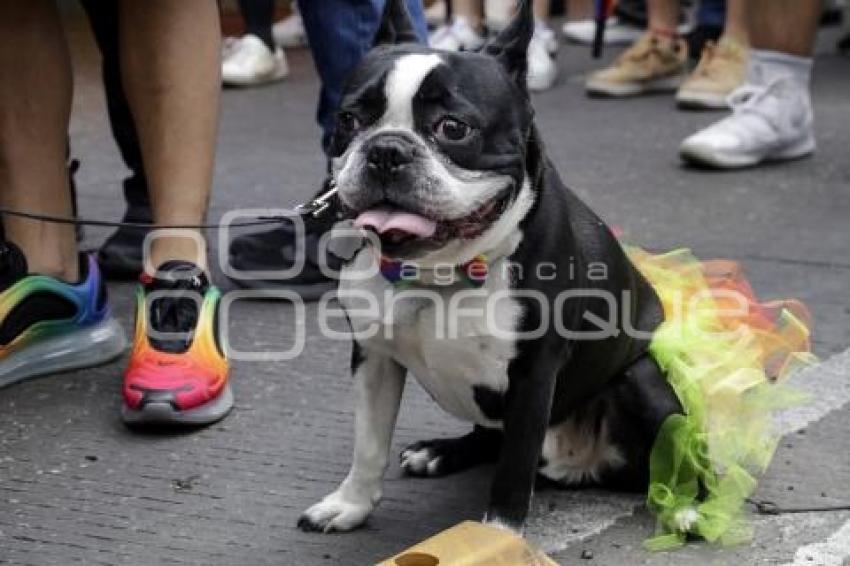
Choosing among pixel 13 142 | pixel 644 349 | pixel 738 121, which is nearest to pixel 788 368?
pixel 644 349

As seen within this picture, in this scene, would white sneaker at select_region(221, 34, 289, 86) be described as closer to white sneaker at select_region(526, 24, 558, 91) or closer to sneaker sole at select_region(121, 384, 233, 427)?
white sneaker at select_region(526, 24, 558, 91)

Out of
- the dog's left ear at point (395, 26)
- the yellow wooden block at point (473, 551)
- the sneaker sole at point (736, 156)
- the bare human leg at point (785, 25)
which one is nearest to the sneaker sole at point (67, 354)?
the dog's left ear at point (395, 26)

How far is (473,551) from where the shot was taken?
2049mm

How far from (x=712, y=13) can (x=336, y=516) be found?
4.92 meters

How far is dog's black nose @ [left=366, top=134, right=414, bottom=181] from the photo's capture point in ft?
6.55

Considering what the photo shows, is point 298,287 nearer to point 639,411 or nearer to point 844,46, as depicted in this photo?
point 639,411

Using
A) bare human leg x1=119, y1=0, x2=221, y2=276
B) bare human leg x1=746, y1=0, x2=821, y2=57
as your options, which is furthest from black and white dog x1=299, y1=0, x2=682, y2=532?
bare human leg x1=746, y1=0, x2=821, y2=57

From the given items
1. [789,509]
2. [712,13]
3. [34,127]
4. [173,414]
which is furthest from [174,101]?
[712,13]

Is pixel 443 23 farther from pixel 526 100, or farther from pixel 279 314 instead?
pixel 526 100

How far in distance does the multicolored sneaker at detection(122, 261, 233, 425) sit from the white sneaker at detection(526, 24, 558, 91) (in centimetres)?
326

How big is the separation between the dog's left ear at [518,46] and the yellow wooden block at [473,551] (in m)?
0.65

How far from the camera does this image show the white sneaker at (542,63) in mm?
6199

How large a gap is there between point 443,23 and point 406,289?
17.9 feet

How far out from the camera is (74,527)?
242cm
